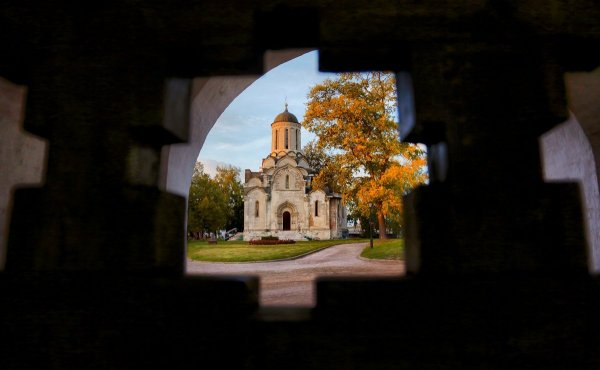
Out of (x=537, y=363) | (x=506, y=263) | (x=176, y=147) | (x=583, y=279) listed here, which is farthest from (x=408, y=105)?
(x=176, y=147)

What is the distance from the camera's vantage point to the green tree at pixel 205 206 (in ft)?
148

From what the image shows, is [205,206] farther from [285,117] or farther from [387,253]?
[387,253]

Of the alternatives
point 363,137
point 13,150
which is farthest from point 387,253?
point 13,150

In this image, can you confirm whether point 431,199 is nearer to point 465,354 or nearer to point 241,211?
point 465,354

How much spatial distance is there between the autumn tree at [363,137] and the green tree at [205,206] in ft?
88.4

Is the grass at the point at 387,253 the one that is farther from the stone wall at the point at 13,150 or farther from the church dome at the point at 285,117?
the church dome at the point at 285,117

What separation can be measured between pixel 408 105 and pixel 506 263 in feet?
2.64

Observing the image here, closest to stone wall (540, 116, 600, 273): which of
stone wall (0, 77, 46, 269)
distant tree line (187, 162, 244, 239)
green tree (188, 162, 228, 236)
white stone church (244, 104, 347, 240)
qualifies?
stone wall (0, 77, 46, 269)

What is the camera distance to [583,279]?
1356 mm

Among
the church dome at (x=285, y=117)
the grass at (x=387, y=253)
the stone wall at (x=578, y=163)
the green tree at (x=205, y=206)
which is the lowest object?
the grass at (x=387, y=253)

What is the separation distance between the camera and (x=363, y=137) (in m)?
21.0

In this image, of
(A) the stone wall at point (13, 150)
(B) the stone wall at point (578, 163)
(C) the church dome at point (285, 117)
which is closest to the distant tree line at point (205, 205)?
(C) the church dome at point (285, 117)

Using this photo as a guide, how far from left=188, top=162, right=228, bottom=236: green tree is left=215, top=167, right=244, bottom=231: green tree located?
8.97 m

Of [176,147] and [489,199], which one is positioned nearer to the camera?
[489,199]
